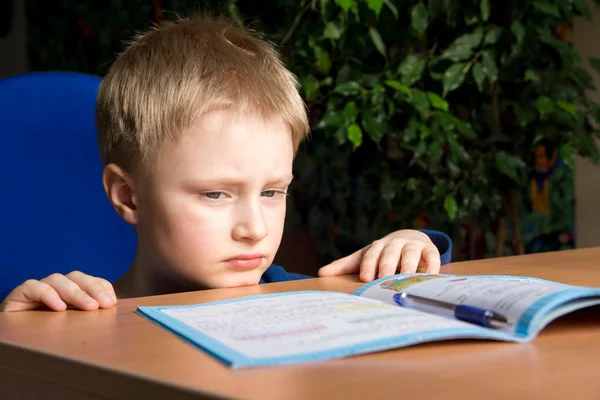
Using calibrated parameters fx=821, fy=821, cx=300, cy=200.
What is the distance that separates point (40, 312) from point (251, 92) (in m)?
0.44

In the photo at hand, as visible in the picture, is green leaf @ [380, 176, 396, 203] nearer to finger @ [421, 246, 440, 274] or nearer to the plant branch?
the plant branch

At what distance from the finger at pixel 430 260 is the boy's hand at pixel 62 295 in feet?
1.32

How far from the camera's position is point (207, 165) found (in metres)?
0.99

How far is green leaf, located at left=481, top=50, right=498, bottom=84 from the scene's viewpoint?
6.73ft

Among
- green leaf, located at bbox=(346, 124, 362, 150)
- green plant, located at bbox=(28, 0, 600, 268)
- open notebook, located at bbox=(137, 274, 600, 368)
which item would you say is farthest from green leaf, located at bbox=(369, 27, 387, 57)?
open notebook, located at bbox=(137, 274, 600, 368)

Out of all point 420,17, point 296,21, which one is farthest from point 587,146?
point 296,21

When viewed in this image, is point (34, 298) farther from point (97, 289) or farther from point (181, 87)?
point (181, 87)

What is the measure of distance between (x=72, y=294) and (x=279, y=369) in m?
0.33

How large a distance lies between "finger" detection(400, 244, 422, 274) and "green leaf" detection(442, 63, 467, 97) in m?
1.10

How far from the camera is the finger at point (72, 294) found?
0.73 metres

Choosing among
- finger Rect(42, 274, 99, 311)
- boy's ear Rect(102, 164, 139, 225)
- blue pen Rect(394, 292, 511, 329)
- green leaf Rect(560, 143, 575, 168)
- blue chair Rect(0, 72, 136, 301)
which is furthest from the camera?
green leaf Rect(560, 143, 575, 168)

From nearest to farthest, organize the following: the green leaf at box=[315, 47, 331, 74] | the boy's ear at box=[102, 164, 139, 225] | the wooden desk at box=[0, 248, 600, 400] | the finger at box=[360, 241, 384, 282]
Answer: the wooden desk at box=[0, 248, 600, 400] < the finger at box=[360, 241, 384, 282] < the boy's ear at box=[102, 164, 139, 225] < the green leaf at box=[315, 47, 331, 74]

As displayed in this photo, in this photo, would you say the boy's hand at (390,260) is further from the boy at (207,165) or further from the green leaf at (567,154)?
the green leaf at (567,154)

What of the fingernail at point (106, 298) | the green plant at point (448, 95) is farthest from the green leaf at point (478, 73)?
the fingernail at point (106, 298)
